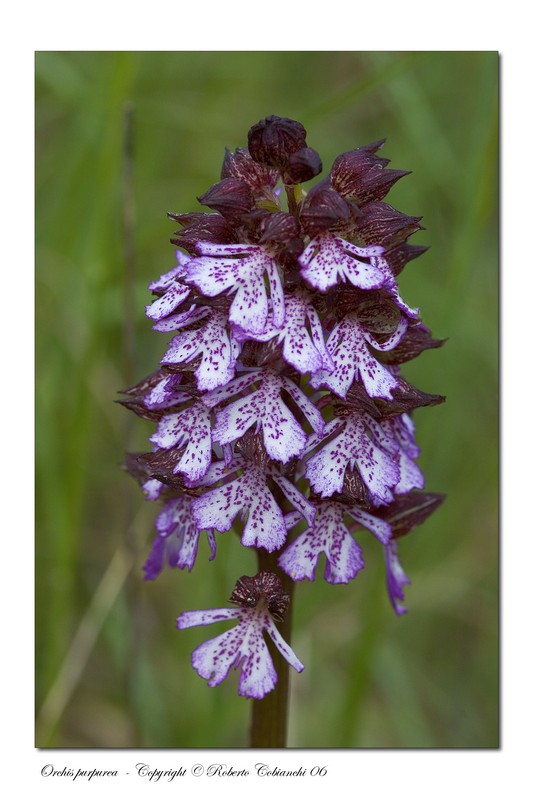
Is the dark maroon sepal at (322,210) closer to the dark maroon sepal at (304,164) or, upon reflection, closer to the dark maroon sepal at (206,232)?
the dark maroon sepal at (304,164)

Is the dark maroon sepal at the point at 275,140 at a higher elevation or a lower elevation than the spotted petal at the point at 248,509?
higher

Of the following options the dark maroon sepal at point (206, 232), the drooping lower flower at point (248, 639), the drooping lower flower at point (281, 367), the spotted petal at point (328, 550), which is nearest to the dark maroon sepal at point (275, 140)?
the drooping lower flower at point (281, 367)

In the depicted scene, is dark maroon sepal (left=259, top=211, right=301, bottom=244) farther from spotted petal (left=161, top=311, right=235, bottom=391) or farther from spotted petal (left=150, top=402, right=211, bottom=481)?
spotted petal (left=150, top=402, right=211, bottom=481)

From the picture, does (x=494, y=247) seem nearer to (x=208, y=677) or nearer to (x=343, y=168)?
(x=343, y=168)

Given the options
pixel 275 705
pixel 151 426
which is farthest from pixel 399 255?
pixel 151 426

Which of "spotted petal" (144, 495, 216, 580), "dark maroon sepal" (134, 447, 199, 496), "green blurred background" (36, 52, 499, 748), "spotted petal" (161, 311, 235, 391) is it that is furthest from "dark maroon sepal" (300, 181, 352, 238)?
"green blurred background" (36, 52, 499, 748)
